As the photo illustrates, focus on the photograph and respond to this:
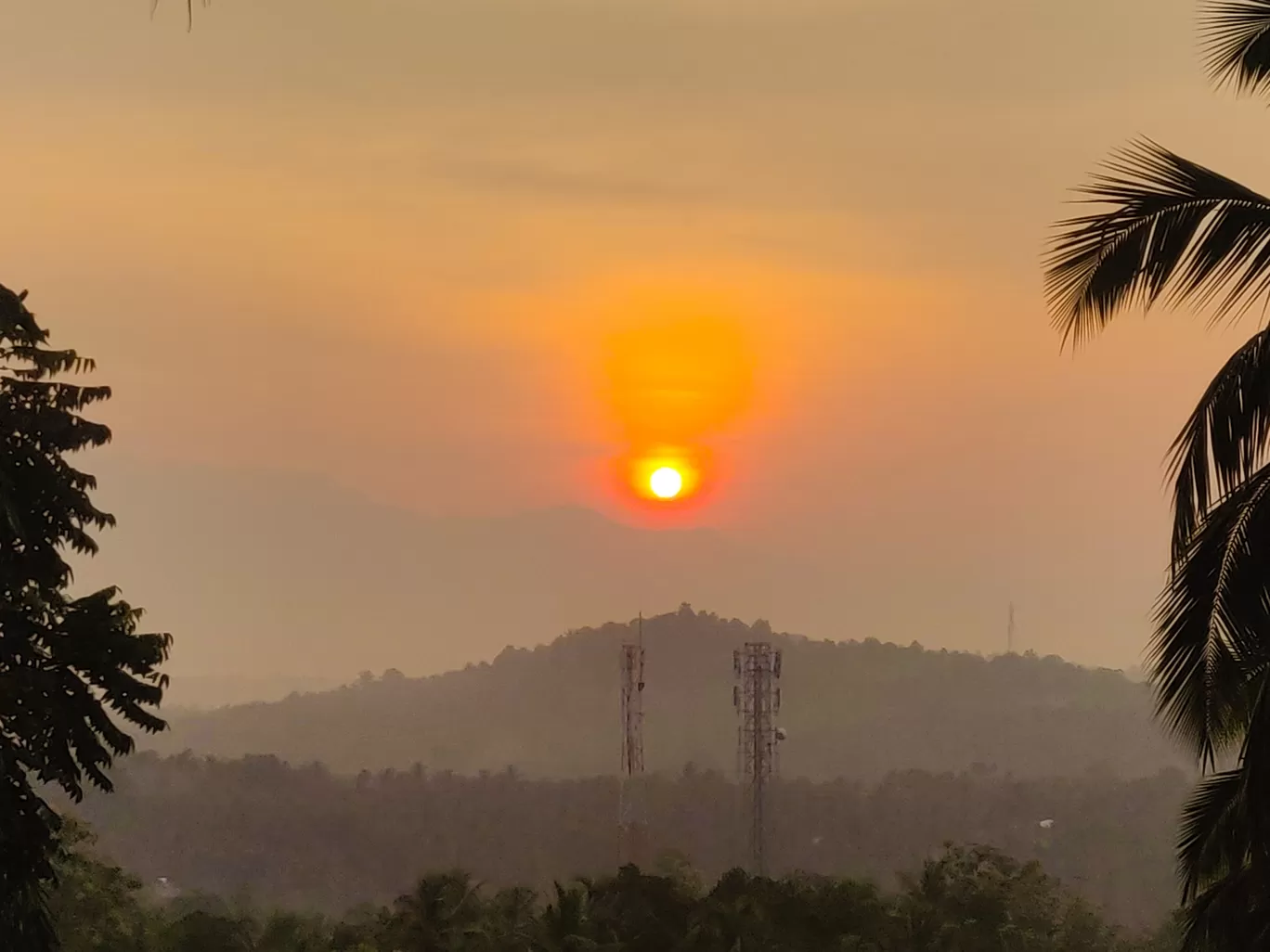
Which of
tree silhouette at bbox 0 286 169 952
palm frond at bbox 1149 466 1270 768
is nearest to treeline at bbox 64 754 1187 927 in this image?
tree silhouette at bbox 0 286 169 952

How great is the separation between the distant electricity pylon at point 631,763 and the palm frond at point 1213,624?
188 ft

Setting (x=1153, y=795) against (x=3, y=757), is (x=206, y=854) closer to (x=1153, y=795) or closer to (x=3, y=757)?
(x=1153, y=795)

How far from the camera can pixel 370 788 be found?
157m

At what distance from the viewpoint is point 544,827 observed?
141 meters

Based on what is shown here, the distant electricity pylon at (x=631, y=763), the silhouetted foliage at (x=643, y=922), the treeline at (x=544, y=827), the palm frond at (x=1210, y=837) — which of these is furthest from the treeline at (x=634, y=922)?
the treeline at (x=544, y=827)

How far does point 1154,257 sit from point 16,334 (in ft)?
34.3

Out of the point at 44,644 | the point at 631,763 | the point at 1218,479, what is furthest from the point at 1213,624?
the point at 631,763

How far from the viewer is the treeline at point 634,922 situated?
40469 mm

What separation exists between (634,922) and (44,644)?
2866cm

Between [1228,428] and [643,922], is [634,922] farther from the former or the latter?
[1228,428]

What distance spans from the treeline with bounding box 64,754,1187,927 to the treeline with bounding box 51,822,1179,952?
75.2m

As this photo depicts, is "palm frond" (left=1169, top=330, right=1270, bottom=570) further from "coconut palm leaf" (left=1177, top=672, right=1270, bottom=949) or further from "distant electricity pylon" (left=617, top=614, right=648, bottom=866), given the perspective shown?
"distant electricity pylon" (left=617, top=614, right=648, bottom=866)

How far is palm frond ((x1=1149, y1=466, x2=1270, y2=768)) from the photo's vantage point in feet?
31.8

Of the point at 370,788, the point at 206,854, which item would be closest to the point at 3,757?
the point at 206,854
